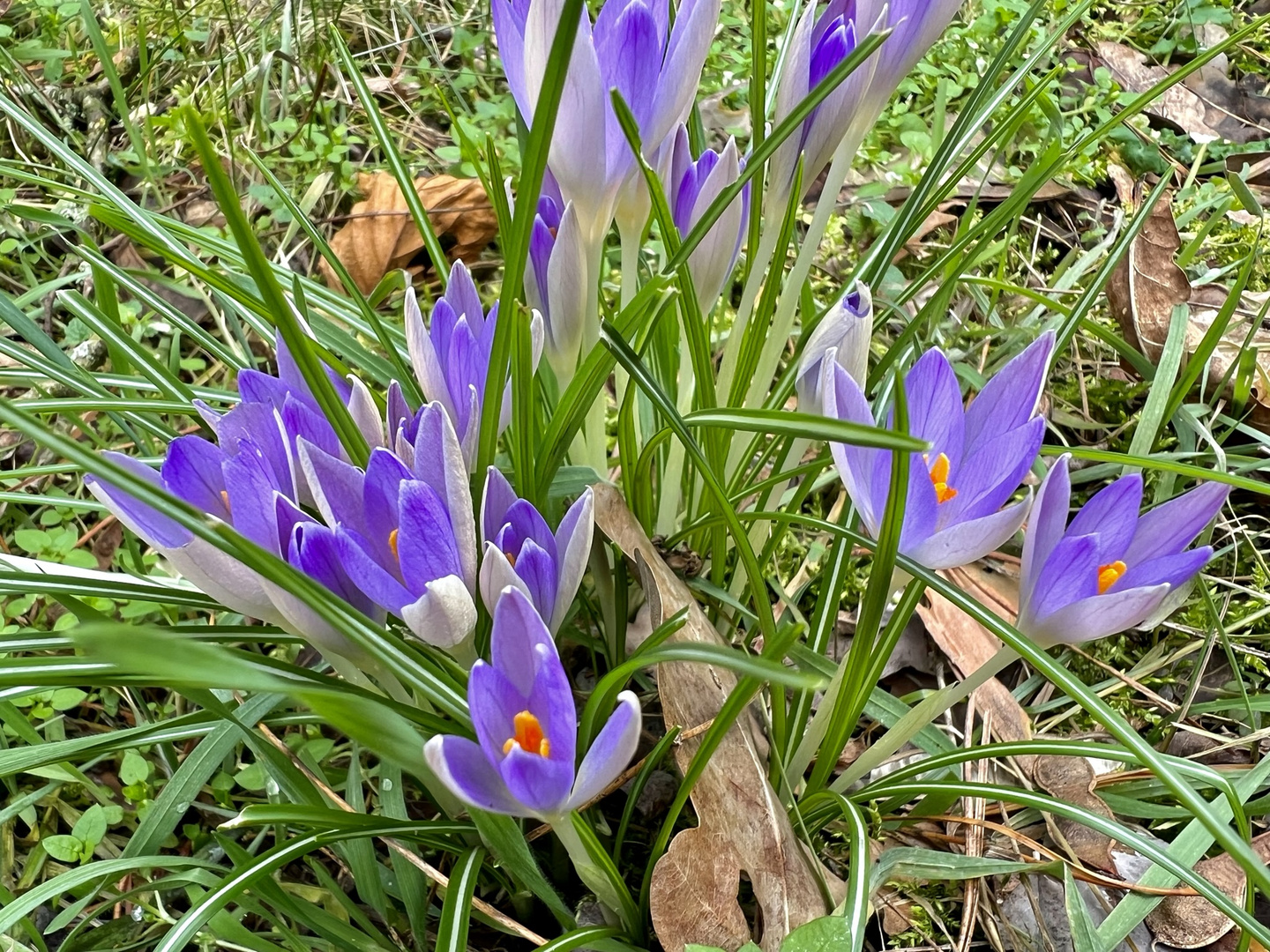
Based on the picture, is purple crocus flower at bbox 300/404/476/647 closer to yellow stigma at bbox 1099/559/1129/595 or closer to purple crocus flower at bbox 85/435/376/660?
purple crocus flower at bbox 85/435/376/660

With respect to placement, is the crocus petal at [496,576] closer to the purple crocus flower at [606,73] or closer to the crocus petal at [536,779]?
the crocus petal at [536,779]

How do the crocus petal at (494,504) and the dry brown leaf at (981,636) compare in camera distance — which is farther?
the dry brown leaf at (981,636)

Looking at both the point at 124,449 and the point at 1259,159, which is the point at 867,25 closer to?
the point at 124,449

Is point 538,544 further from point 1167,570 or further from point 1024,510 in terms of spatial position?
point 1167,570

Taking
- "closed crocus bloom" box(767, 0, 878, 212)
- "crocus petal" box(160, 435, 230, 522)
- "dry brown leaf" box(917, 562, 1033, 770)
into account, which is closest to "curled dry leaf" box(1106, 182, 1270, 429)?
"dry brown leaf" box(917, 562, 1033, 770)

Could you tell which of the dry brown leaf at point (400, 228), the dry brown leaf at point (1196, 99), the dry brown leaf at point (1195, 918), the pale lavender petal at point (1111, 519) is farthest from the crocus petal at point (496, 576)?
the dry brown leaf at point (1196, 99)

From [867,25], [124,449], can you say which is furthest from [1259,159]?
[124,449]

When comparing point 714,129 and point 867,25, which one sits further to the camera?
point 714,129
